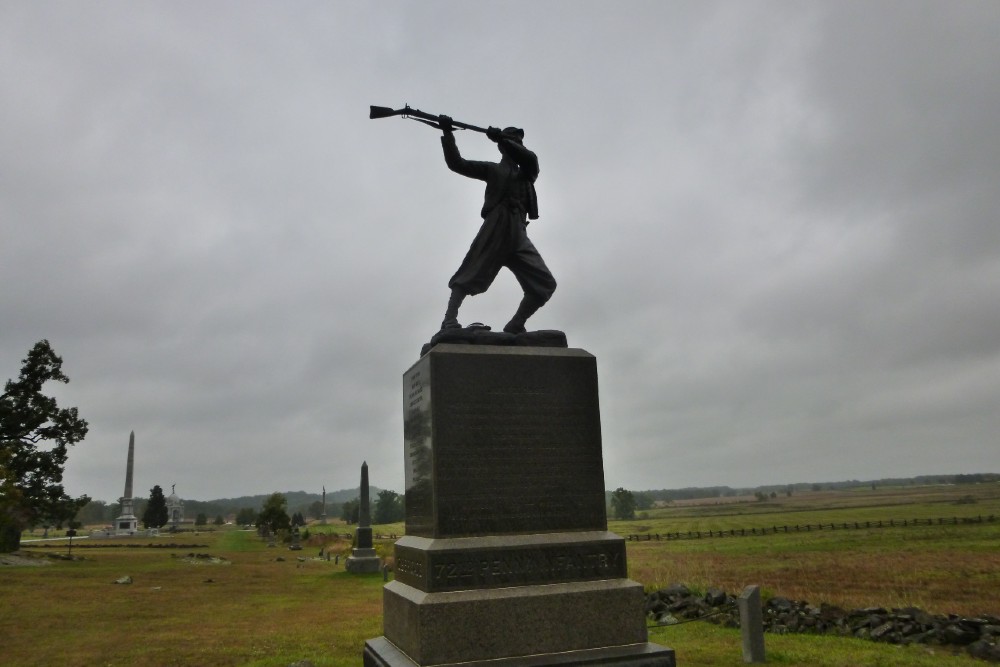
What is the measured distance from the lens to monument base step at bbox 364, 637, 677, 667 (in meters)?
5.53

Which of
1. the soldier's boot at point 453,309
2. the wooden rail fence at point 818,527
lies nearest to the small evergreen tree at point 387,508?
the wooden rail fence at point 818,527

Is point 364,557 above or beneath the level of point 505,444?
beneath

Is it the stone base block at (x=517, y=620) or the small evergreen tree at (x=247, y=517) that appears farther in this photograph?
the small evergreen tree at (x=247, y=517)

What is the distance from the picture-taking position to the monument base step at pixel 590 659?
18.1 ft

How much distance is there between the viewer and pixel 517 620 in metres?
5.70

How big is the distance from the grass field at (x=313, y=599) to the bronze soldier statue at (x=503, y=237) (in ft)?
18.0

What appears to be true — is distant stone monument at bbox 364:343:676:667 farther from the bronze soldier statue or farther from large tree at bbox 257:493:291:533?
large tree at bbox 257:493:291:533

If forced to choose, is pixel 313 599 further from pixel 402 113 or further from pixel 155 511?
pixel 155 511

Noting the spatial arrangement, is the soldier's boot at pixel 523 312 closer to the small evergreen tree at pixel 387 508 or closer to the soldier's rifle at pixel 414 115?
the soldier's rifle at pixel 414 115

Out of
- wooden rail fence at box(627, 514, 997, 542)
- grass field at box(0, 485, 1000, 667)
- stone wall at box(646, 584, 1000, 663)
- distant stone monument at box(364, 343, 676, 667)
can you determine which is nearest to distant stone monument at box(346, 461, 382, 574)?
grass field at box(0, 485, 1000, 667)

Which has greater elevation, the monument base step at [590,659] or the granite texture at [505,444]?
the granite texture at [505,444]

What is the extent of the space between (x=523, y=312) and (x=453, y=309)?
2.51ft

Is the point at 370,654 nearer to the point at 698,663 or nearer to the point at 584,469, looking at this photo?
the point at 584,469

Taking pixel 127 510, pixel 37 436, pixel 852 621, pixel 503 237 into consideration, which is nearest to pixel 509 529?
pixel 503 237
